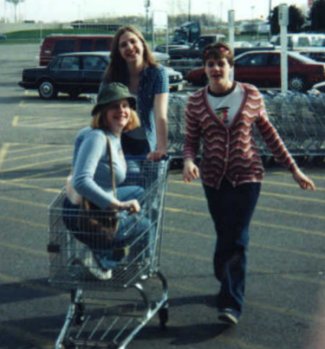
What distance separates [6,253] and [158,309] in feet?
8.54

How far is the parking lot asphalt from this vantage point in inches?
235

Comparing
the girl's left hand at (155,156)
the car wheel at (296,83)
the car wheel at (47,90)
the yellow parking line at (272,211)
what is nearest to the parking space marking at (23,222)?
the yellow parking line at (272,211)

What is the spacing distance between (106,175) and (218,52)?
1.08 m

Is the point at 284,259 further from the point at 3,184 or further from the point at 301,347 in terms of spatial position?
the point at 3,184

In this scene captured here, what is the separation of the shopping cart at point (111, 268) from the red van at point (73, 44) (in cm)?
2912

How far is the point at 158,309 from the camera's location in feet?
19.4

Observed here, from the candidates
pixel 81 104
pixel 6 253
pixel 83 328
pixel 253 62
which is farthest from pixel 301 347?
pixel 253 62

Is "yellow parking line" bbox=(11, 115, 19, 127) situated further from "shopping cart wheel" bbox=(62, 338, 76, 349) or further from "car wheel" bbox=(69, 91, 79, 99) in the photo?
"shopping cart wheel" bbox=(62, 338, 76, 349)

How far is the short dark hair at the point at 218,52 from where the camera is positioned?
593cm

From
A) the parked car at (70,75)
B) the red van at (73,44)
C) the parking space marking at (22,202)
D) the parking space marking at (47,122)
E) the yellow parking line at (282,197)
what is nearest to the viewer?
the parking space marking at (22,202)

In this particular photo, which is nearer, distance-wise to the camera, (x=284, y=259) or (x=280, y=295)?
(x=280, y=295)

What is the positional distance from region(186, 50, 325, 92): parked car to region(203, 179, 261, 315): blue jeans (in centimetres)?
2585

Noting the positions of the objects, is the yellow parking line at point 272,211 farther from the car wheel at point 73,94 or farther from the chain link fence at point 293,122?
the car wheel at point 73,94

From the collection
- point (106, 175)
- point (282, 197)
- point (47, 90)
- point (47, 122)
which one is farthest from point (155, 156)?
point (47, 90)
